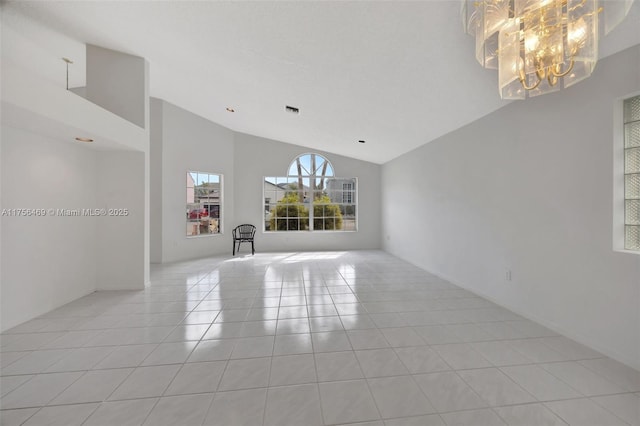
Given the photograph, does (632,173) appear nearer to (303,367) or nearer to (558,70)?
(558,70)

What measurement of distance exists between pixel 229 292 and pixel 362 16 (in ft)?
11.6

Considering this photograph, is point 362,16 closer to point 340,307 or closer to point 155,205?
point 340,307

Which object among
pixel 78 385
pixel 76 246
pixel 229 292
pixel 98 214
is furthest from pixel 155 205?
pixel 78 385

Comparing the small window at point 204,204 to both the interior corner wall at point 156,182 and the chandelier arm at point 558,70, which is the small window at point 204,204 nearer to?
the interior corner wall at point 156,182

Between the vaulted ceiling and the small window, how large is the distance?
2294 millimetres

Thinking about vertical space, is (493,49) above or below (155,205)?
above

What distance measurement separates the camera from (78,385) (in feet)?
5.79

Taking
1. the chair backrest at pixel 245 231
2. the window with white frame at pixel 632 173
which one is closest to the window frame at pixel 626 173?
the window with white frame at pixel 632 173

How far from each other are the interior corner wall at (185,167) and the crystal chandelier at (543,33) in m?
6.07

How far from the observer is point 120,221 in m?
3.81

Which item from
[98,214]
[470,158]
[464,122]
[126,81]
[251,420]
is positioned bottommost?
[251,420]

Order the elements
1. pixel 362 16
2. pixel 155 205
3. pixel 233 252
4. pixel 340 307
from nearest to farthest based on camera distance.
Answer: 1. pixel 362 16
2. pixel 340 307
3. pixel 155 205
4. pixel 233 252

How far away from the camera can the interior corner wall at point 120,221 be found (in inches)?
149

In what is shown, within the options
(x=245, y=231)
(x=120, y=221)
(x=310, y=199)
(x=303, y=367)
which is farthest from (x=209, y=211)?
(x=303, y=367)
